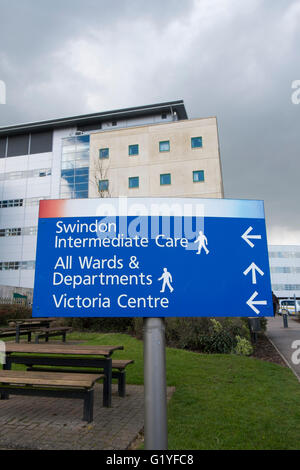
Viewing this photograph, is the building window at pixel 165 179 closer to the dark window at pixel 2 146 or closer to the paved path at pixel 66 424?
the dark window at pixel 2 146

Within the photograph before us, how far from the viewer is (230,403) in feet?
17.6

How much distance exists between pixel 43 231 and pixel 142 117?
1477 inches

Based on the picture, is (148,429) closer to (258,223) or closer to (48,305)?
(48,305)

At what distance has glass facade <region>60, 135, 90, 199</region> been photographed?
116ft

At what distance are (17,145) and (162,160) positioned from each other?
18.9 metres

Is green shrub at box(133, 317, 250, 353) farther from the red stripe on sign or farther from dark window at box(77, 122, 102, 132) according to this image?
dark window at box(77, 122, 102, 132)

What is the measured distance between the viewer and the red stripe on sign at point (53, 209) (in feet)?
8.04

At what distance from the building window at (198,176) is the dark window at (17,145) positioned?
2074 centimetres

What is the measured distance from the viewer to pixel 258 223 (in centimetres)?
240

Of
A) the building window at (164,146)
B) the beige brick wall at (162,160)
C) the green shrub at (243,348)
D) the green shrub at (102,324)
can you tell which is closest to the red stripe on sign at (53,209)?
the green shrub at (243,348)

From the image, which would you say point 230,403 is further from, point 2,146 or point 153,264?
point 2,146

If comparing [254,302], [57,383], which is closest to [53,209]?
[254,302]

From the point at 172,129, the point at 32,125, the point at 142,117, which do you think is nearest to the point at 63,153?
the point at 32,125
